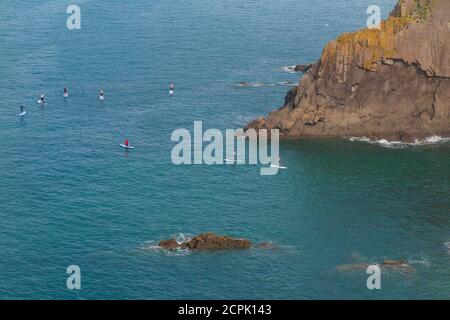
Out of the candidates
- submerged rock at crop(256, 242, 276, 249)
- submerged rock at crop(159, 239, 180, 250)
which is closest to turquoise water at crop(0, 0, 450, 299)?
submerged rock at crop(256, 242, 276, 249)

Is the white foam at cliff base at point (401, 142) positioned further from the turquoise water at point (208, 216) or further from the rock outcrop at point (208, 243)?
the rock outcrop at point (208, 243)

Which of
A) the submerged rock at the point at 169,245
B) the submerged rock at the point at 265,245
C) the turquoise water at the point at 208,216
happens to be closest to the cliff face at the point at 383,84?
the turquoise water at the point at 208,216

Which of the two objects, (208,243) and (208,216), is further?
(208,216)

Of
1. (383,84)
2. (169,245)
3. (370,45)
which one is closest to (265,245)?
(169,245)

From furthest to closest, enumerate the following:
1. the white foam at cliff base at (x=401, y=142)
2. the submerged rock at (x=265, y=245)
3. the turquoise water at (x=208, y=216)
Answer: the white foam at cliff base at (x=401, y=142) → the submerged rock at (x=265, y=245) → the turquoise water at (x=208, y=216)

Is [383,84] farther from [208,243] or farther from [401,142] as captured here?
[208,243]

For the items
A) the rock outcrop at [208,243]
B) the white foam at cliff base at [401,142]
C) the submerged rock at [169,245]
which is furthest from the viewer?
the white foam at cliff base at [401,142]
